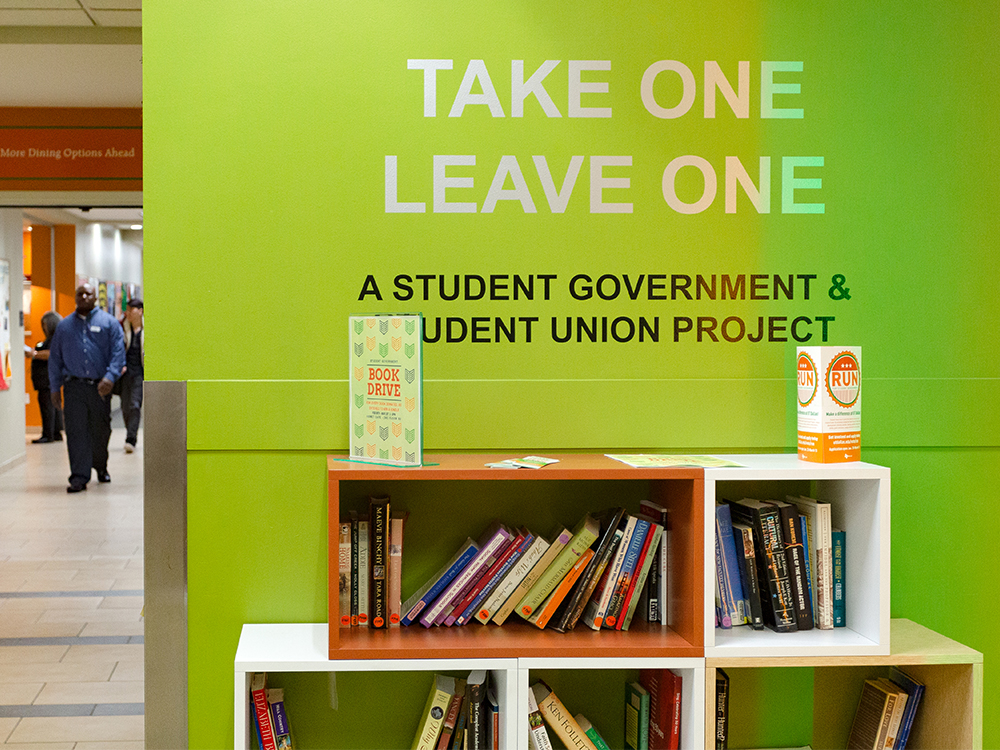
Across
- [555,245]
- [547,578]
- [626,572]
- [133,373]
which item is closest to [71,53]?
[555,245]

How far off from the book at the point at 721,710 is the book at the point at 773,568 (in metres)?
0.18

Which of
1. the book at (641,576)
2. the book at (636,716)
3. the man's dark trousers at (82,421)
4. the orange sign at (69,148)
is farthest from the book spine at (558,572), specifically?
the man's dark trousers at (82,421)

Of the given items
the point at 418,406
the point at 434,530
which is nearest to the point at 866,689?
the point at 434,530

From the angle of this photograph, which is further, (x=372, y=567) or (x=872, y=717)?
(x=872, y=717)

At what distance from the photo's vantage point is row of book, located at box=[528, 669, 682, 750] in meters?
2.05

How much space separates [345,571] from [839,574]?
116cm

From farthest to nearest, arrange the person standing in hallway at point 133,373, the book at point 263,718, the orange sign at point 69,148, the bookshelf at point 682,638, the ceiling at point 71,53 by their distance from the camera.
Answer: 1. the person standing in hallway at point 133,373
2. the orange sign at point 69,148
3. the ceiling at point 71,53
4. the book at point 263,718
5. the bookshelf at point 682,638

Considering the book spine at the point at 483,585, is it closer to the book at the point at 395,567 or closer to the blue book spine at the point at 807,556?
the book at the point at 395,567

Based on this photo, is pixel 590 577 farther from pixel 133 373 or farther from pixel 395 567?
pixel 133 373

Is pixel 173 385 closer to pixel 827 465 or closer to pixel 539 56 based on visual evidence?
pixel 539 56

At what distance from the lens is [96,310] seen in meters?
7.48

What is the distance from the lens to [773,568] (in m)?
2.09

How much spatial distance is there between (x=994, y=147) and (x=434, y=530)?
1.73 meters

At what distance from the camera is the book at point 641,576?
209 cm
